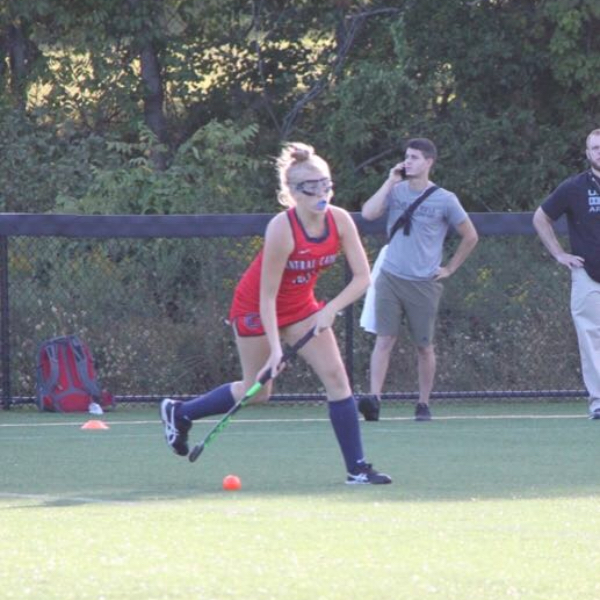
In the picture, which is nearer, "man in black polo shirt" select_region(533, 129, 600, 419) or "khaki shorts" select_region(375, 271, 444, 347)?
"man in black polo shirt" select_region(533, 129, 600, 419)

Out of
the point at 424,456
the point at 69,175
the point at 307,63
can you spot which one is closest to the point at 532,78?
the point at 307,63

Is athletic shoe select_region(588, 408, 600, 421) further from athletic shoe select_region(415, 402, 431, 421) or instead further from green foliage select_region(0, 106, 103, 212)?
green foliage select_region(0, 106, 103, 212)

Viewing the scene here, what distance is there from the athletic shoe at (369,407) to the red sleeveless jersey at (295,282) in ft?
12.7

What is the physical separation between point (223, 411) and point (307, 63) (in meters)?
16.4

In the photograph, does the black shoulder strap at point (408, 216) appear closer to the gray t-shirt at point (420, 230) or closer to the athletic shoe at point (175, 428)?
the gray t-shirt at point (420, 230)

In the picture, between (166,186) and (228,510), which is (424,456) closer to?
(228,510)

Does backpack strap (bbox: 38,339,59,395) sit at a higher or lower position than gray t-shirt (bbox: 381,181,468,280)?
lower

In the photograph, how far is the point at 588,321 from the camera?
1284 centimetres

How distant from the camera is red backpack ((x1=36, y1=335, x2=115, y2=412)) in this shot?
14734mm

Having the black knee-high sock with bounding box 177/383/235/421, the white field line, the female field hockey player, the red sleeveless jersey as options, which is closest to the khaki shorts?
the white field line

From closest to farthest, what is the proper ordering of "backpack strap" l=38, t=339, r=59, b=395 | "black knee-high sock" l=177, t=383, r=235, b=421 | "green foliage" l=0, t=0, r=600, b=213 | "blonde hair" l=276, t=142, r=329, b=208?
"blonde hair" l=276, t=142, r=329, b=208
"black knee-high sock" l=177, t=383, r=235, b=421
"backpack strap" l=38, t=339, r=59, b=395
"green foliage" l=0, t=0, r=600, b=213

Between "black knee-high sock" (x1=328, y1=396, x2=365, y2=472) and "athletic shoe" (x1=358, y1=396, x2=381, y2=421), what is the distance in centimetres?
385

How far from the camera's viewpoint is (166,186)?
22.3 meters

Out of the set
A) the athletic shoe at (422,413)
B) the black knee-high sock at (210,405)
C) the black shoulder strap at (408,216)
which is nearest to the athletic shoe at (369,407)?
the athletic shoe at (422,413)
